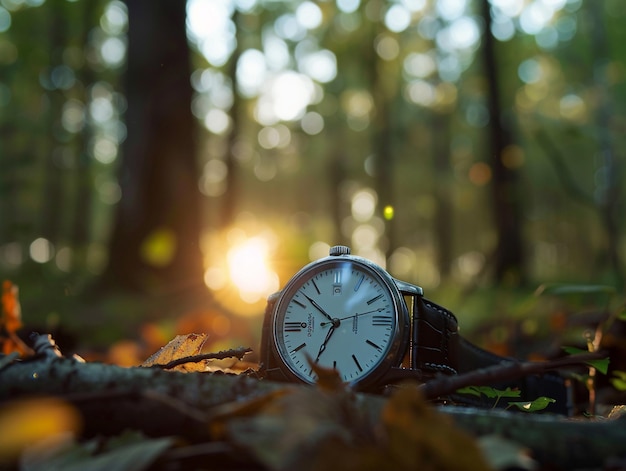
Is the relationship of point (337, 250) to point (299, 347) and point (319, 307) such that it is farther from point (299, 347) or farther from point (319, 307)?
point (299, 347)

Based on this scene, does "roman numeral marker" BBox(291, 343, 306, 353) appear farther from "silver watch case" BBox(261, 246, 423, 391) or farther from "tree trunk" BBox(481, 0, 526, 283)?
"tree trunk" BBox(481, 0, 526, 283)

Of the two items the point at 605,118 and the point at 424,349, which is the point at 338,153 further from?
the point at 424,349

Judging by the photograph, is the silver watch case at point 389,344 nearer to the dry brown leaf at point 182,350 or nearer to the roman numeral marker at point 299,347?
the roman numeral marker at point 299,347

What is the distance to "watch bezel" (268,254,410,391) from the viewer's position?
2662 mm

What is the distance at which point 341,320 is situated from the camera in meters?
2.84

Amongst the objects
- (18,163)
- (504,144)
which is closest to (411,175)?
(504,144)

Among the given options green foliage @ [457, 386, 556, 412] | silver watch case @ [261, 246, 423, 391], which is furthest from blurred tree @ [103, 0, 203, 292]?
green foliage @ [457, 386, 556, 412]

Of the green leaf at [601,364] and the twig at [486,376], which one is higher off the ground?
the twig at [486,376]

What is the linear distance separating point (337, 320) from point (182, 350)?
74 centimetres

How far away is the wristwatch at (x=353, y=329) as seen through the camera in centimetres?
273

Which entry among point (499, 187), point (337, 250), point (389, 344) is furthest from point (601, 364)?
point (499, 187)

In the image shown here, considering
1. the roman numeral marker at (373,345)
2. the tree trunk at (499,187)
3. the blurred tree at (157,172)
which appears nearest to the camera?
the roman numeral marker at (373,345)

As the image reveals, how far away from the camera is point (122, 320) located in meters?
9.31

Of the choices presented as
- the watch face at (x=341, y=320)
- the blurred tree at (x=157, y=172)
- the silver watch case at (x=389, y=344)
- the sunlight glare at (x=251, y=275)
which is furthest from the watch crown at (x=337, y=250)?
the blurred tree at (x=157, y=172)
